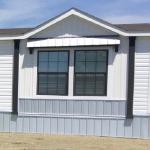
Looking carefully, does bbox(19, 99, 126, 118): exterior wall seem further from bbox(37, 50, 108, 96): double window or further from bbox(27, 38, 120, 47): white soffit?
bbox(27, 38, 120, 47): white soffit

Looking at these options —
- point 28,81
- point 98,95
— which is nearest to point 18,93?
point 28,81

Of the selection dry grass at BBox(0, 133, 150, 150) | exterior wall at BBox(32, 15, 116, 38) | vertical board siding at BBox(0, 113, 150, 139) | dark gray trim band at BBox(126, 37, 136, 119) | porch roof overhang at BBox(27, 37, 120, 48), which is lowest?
dry grass at BBox(0, 133, 150, 150)

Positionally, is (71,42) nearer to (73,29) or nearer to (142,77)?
(73,29)

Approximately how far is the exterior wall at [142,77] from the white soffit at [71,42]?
85cm

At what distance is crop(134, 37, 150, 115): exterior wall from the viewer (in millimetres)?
18328

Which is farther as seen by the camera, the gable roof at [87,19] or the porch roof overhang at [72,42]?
the porch roof overhang at [72,42]

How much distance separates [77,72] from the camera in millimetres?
19297

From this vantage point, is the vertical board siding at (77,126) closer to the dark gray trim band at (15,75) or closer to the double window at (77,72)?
the dark gray trim band at (15,75)

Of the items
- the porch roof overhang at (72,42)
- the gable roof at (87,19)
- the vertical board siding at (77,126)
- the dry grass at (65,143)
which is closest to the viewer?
the dry grass at (65,143)

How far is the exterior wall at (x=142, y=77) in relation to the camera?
18.3m

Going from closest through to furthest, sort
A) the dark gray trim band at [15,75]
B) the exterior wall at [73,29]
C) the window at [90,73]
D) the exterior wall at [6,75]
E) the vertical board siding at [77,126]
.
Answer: the vertical board siding at [77,126]
the window at [90,73]
the exterior wall at [73,29]
the dark gray trim band at [15,75]
the exterior wall at [6,75]

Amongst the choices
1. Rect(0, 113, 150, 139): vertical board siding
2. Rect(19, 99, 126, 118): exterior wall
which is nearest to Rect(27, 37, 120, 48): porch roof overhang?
Rect(19, 99, 126, 118): exterior wall

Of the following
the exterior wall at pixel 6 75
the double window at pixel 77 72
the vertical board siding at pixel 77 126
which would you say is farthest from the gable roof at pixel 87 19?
the vertical board siding at pixel 77 126

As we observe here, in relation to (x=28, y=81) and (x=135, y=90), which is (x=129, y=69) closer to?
(x=135, y=90)
